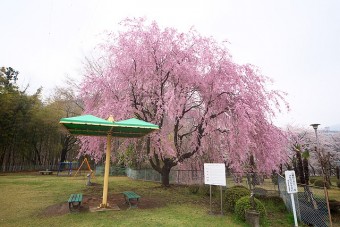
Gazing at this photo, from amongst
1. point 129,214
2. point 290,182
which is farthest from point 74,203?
point 290,182

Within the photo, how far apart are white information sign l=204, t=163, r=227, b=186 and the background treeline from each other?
22100mm

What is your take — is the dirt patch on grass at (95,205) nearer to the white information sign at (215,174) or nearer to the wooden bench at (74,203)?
the wooden bench at (74,203)

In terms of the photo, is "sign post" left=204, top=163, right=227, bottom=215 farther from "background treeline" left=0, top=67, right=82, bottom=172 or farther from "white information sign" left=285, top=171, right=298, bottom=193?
"background treeline" left=0, top=67, right=82, bottom=172

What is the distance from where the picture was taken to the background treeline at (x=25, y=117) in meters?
28.9

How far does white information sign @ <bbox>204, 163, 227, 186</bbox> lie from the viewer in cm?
888

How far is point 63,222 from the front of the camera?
7.36m

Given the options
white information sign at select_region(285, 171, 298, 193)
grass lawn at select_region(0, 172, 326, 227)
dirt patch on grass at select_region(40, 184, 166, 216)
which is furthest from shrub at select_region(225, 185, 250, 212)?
dirt patch on grass at select_region(40, 184, 166, 216)

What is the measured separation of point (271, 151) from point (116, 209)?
835 cm

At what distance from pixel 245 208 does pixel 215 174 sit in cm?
156

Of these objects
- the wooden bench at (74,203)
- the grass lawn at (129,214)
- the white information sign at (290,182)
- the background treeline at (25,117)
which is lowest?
the grass lawn at (129,214)

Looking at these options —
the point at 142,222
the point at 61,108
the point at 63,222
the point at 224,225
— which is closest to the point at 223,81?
the point at 224,225

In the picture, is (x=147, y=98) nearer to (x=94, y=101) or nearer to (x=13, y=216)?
(x=94, y=101)

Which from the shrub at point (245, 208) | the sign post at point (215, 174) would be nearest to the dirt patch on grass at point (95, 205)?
the sign post at point (215, 174)

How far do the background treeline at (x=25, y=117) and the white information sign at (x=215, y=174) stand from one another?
72.5ft
